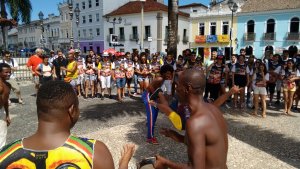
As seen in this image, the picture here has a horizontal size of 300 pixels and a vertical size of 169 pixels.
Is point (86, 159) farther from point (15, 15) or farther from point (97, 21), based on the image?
point (97, 21)

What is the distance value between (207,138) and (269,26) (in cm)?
3335

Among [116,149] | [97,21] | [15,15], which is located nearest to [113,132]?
[116,149]

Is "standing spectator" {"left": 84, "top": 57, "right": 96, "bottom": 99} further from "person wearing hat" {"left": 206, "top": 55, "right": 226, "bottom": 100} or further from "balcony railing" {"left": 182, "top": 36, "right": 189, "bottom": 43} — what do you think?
"balcony railing" {"left": 182, "top": 36, "right": 189, "bottom": 43}

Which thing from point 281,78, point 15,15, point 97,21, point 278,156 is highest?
point 97,21

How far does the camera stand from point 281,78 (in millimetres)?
8438

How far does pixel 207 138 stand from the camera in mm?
2084

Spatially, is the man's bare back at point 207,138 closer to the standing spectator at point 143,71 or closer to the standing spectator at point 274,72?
the standing spectator at point 274,72

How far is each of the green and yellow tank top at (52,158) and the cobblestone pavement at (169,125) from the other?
3190 millimetres

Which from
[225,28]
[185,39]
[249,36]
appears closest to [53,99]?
[249,36]

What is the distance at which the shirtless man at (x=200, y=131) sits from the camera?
6.70 feet

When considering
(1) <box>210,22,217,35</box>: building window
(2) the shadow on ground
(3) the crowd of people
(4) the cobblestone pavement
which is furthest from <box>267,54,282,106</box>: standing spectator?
(1) <box>210,22,217,35</box>: building window

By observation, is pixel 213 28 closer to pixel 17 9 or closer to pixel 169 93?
pixel 17 9

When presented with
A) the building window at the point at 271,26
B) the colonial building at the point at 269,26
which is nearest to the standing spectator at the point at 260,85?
the colonial building at the point at 269,26

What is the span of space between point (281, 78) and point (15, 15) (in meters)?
19.6
